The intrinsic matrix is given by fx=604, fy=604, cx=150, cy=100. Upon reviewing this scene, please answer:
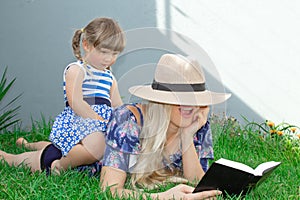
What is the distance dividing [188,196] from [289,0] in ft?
6.57

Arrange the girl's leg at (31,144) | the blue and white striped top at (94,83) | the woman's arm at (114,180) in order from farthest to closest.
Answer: the girl's leg at (31,144)
the blue and white striped top at (94,83)
the woman's arm at (114,180)

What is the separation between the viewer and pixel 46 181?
2510 millimetres

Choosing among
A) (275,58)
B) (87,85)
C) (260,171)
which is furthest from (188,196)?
(275,58)

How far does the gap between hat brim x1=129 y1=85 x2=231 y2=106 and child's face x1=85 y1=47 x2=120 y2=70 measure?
475mm

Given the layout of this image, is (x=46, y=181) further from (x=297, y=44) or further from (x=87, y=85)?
(x=297, y=44)

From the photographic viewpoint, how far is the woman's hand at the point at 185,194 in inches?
88.0

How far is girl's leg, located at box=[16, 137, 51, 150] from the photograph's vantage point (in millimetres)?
3240

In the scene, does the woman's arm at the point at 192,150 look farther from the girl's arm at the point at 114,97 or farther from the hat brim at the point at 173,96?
the girl's arm at the point at 114,97

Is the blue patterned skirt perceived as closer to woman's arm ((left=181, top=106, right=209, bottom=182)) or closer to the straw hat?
woman's arm ((left=181, top=106, right=209, bottom=182))

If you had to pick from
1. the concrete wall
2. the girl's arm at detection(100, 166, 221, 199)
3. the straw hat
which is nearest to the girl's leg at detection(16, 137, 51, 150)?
the concrete wall

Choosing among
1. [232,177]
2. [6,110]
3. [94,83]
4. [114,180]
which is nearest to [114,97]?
[94,83]

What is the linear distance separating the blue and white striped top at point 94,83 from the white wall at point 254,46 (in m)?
0.99

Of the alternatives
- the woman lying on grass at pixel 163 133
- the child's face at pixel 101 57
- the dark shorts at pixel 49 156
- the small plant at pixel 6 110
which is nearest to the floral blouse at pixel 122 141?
the woman lying on grass at pixel 163 133

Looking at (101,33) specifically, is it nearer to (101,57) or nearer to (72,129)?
(101,57)
